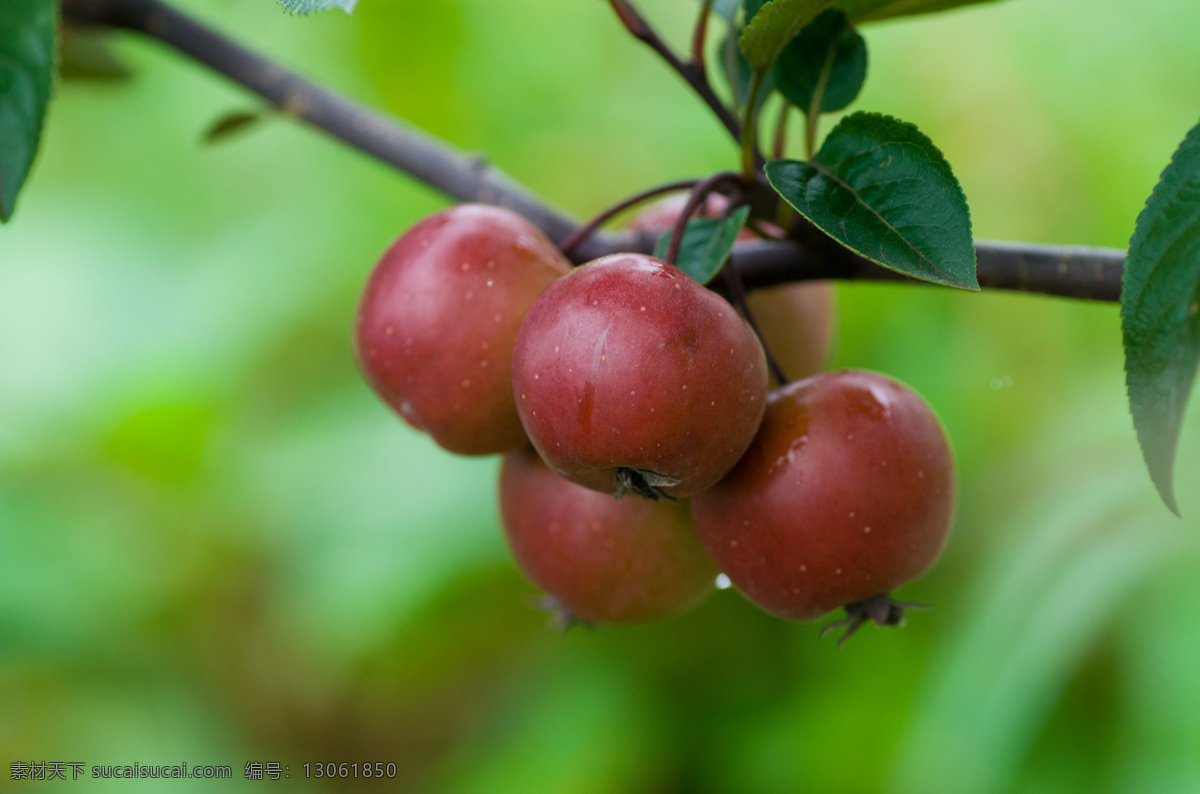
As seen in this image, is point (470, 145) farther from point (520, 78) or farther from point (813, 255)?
point (813, 255)

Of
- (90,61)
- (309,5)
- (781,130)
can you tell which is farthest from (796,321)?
(90,61)

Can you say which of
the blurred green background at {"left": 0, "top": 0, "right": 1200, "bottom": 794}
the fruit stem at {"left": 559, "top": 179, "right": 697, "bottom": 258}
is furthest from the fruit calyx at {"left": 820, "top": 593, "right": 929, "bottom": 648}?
the blurred green background at {"left": 0, "top": 0, "right": 1200, "bottom": 794}

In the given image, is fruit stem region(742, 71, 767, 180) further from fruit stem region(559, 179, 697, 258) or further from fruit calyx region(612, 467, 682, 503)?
fruit calyx region(612, 467, 682, 503)

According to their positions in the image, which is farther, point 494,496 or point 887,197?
point 494,496

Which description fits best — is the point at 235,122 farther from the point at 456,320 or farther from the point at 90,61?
the point at 456,320

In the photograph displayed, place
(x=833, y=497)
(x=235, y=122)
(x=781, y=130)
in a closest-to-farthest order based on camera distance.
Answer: (x=833, y=497) → (x=781, y=130) → (x=235, y=122)

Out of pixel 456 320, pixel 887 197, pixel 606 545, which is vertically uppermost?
pixel 887 197
